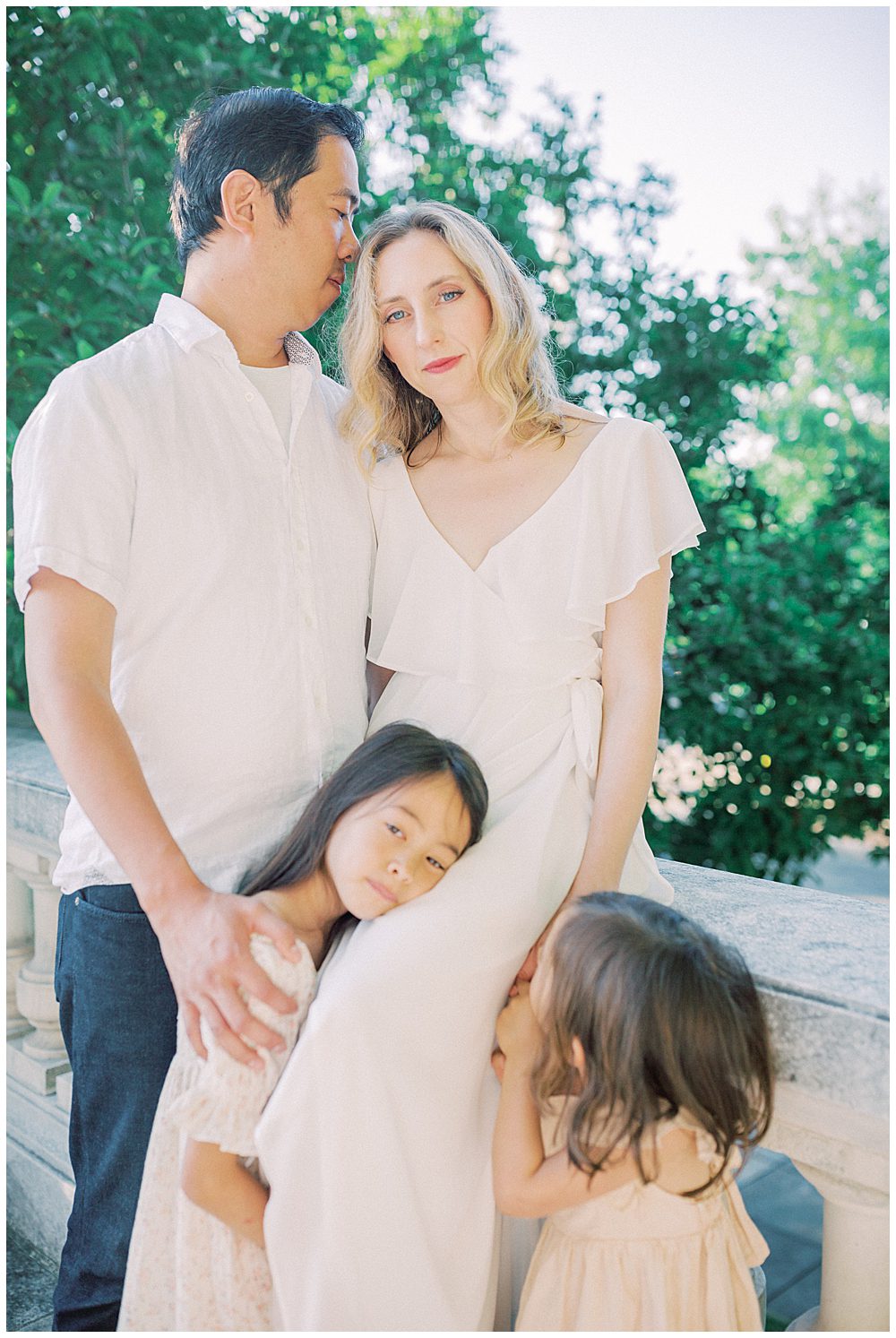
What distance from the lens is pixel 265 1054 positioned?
4.37ft

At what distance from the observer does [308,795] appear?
1.66 m

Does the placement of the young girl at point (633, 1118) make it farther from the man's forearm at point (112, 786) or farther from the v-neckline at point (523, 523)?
the v-neckline at point (523, 523)

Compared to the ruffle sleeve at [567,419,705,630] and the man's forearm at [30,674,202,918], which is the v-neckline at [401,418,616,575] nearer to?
the ruffle sleeve at [567,419,705,630]

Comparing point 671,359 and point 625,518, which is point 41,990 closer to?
point 625,518

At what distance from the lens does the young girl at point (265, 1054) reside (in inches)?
52.4

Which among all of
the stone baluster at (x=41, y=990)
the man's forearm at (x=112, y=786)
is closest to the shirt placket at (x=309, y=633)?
the man's forearm at (x=112, y=786)

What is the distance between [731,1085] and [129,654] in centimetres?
102

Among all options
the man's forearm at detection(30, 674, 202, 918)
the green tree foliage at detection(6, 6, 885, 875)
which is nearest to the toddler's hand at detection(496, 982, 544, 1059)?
the man's forearm at detection(30, 674, 202, 918)

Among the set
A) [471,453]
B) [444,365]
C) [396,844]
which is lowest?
[396,844]

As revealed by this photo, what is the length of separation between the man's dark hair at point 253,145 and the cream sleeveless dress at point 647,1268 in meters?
1.49

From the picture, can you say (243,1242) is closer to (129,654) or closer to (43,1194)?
(129,654)

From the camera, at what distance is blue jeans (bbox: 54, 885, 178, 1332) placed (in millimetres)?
1586

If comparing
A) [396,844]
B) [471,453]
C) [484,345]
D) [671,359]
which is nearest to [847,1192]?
[396,844]

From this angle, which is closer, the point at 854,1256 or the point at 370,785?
the point at 854,1256
